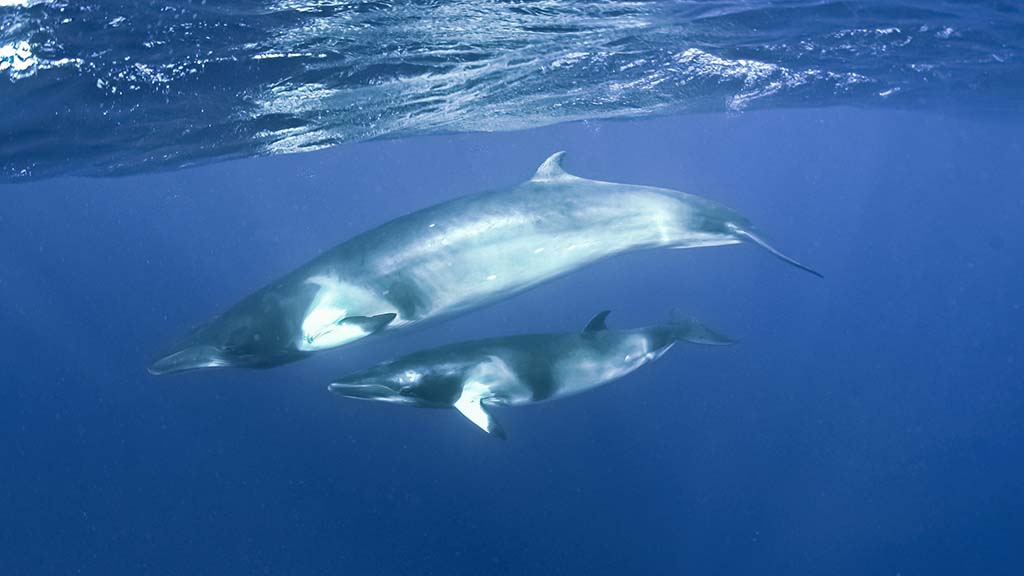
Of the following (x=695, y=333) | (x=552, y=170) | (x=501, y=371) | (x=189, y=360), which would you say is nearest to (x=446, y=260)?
(x=501, y=371)

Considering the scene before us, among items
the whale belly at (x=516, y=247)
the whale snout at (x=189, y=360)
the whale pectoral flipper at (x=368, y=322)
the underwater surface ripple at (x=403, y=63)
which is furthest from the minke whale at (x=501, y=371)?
the underwater surface ripple at (x=403, y=63)

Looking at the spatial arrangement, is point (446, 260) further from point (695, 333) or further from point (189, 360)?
point (695, 333)

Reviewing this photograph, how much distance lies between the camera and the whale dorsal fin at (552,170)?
8.96 metres

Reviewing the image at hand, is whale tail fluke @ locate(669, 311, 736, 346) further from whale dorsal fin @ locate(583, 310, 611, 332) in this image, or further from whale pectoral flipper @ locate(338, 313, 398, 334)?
whale pectoral flipper @ locate(338, 313, 398, 334)

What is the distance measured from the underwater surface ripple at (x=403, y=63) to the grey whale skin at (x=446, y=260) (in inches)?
112

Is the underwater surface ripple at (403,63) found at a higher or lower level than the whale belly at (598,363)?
higher

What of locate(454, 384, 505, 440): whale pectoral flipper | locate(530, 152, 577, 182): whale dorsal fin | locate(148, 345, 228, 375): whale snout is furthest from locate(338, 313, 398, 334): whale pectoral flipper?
locate(530, 152, 577, 182): whale dorsal fin

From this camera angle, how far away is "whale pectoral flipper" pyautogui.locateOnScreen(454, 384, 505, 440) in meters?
6.77

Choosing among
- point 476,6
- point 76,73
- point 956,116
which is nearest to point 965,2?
point 476,6

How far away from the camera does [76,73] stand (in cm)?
1037

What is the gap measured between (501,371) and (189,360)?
3061mm

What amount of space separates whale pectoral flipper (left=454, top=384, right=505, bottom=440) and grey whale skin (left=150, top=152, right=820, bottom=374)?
1.10m

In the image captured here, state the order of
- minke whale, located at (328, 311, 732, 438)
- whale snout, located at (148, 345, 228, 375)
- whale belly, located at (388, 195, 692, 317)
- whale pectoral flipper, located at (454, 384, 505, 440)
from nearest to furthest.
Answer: whale snout, located at (148, 345, 228, 375), whale pectoral flipper, located at (454, 384, 505, 440), minke whale, located at (328, 311, 732, 438), whale belly, located at (388, 195, 692, 317)

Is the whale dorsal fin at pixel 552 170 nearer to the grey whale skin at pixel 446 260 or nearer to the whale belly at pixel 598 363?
the grey whale skin at pixel 446 260
